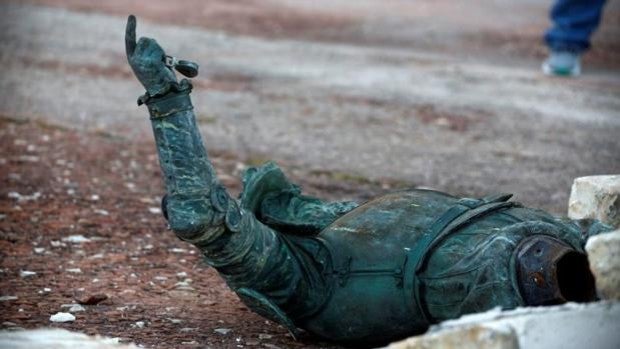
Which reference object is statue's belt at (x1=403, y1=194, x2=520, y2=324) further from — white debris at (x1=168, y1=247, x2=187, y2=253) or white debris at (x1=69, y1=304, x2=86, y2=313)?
white debris at (x1=168, y1=247, x2=187, y2=253)

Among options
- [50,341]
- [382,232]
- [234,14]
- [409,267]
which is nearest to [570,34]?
[234,14]

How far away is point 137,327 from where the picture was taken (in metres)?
3.53

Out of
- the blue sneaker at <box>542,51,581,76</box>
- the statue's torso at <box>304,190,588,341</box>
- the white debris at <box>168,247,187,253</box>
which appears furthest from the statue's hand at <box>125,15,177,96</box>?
the blue sneaker at <box>542,51,581,76</box>

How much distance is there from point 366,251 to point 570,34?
5.90m

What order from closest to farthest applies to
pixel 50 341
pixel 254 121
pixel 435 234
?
pixel 50 341, pixel 435 234, pixel 254 121

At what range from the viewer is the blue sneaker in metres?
8.78

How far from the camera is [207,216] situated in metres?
3.14

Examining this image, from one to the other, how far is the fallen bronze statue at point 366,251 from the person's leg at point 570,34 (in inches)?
219

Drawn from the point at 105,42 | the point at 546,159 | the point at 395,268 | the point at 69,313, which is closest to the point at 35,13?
the point at 105,42

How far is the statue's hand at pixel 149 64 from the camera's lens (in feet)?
10.3

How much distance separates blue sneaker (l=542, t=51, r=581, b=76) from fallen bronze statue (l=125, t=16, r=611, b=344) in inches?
219

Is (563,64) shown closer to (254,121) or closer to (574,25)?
(574,25)

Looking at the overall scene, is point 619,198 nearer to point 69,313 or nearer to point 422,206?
point 422,206

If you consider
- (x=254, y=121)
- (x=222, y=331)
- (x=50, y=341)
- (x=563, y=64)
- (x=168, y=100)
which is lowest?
(x=222, y=331)
